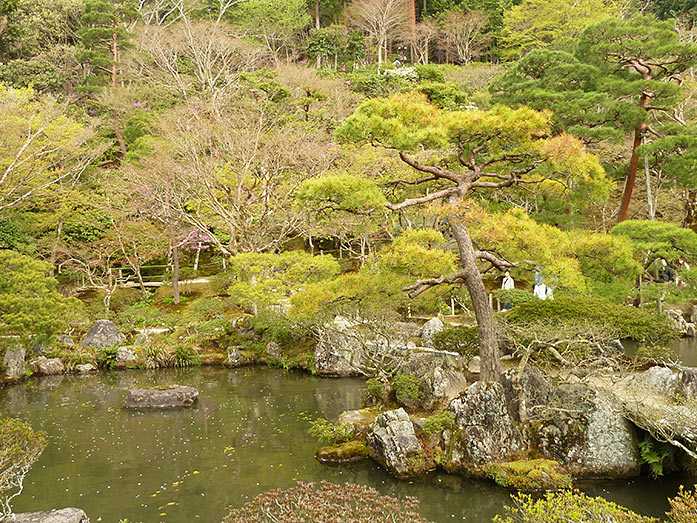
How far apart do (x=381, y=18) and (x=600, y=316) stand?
37.7m

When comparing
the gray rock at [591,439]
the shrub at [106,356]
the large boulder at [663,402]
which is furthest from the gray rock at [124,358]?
the large boulder at [663,402]

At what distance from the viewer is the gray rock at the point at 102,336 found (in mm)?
17531

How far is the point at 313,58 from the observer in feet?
137

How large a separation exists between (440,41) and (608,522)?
151 ft

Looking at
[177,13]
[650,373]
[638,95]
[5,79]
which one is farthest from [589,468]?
[177,13]

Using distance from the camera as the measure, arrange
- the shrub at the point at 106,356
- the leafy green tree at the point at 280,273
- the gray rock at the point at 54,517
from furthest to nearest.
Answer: the shrub at the point at 106,356
the leafy green tree at the point at 280,273
the gray rock at the point at 54,517

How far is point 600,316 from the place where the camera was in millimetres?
9984

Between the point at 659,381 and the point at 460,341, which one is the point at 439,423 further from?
the point at 659,381

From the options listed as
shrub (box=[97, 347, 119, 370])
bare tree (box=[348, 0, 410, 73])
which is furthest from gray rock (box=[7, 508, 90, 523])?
bare tree (box=[348, 0, 410, 73])

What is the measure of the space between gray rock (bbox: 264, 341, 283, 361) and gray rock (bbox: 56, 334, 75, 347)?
7.21 m

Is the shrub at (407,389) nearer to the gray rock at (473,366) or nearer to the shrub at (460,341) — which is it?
the shrub at (460,341)

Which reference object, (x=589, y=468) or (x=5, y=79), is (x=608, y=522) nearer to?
(x=589, y=468)

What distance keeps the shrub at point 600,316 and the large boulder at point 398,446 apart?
145 inches

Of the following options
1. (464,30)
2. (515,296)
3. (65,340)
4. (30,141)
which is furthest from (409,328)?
(464,30)
